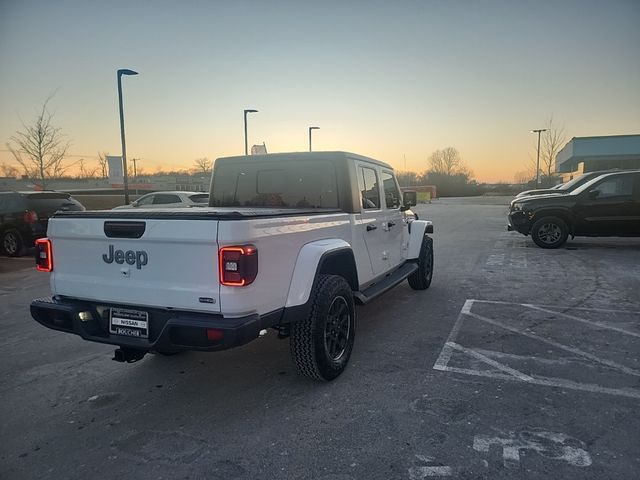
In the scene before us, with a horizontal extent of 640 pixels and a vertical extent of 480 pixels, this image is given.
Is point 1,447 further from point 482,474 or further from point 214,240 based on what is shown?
point 482,474

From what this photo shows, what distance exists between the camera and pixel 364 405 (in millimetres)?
3355

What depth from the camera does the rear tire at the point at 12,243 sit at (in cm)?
1118

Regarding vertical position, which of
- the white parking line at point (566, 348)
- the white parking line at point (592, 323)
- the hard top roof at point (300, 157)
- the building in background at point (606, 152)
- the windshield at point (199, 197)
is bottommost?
the white parking line at point (566, 348)

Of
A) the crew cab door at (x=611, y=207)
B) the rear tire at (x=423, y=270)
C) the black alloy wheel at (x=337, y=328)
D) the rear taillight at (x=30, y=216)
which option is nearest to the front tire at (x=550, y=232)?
the crew cab door at (x=611, y=207)

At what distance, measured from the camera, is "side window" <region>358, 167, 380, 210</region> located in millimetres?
4812

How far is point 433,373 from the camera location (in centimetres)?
389

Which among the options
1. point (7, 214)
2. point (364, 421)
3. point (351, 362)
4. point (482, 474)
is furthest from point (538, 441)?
point (7, 214)

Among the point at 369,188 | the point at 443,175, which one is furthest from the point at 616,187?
the point at 443,175

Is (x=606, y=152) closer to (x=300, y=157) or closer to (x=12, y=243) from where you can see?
(x=300, y=157)

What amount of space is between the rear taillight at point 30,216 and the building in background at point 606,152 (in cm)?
4640

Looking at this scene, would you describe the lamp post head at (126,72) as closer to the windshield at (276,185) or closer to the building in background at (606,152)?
the windshield at (276,185)

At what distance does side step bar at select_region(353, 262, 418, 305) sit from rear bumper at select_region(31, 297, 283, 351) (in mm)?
1295

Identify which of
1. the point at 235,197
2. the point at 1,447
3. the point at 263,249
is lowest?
the point at 1,447

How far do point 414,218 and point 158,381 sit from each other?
14.9 feet
